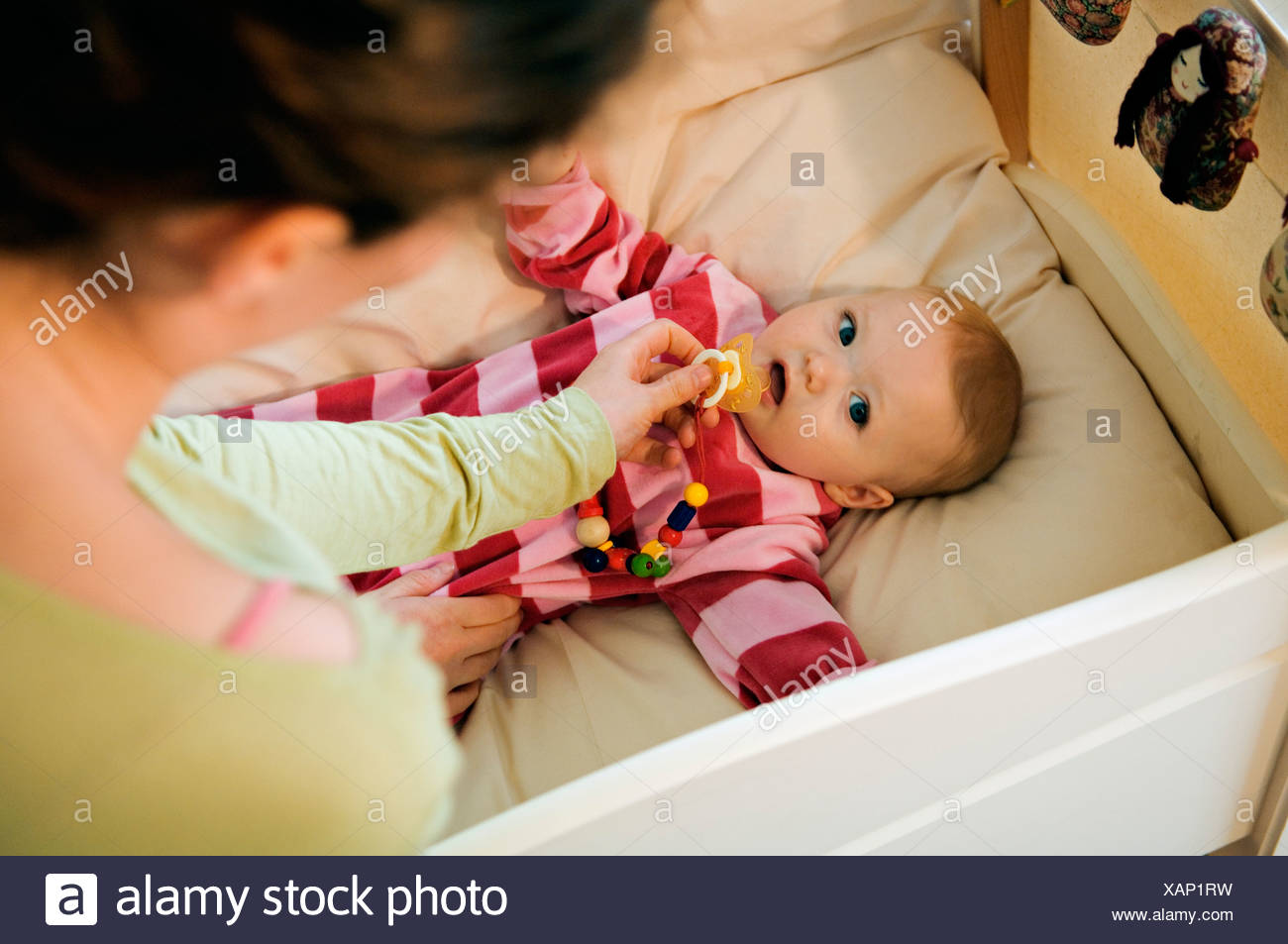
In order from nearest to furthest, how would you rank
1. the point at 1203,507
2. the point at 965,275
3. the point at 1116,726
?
1. the point at 1116,726
2. the point at 1203,507
3. the point at 965,275

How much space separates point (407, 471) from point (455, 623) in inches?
10.7

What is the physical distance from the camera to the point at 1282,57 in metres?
0.78

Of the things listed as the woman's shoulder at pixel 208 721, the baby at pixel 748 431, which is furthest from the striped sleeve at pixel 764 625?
the woman's shoulder at pixel 208 721

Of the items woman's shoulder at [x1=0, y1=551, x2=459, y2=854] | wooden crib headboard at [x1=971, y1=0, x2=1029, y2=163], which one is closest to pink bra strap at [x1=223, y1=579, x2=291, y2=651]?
woman's shoulder at [x1=0, y1=551, x2=459, y2=854]

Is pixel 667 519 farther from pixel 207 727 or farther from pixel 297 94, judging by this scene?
pixel 297 94

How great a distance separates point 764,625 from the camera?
984mm

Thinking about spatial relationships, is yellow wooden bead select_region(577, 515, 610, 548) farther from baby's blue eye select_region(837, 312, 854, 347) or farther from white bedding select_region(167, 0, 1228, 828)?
baby's blue eye select_region(837, 312, 854, 347)

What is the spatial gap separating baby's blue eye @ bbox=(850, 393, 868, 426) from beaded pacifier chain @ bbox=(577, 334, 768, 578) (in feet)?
0.31

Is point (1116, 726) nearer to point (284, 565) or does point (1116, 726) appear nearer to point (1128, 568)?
point (1128, 568)

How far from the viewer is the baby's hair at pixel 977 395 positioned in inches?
40.6

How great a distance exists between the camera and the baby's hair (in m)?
1.03

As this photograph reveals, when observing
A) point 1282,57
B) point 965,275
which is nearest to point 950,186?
point 965,275

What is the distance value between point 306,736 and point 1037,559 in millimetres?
720

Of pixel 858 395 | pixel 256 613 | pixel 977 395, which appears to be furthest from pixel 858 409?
pixel 256 613
